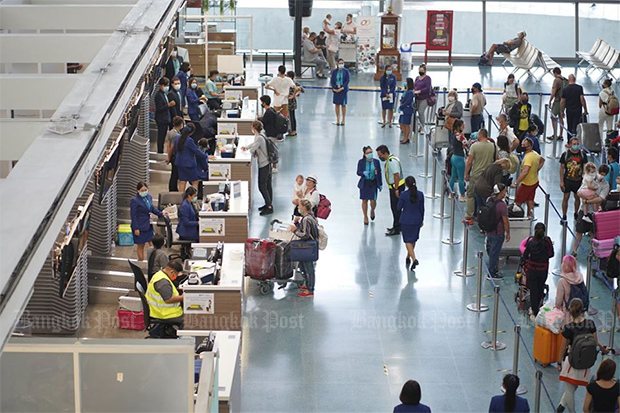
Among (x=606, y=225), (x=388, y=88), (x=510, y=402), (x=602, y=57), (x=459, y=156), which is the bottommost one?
(x=510, y=402)

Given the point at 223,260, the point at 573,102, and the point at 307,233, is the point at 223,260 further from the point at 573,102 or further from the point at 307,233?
the point at 573,102

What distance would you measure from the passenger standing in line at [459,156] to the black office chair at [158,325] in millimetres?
6862

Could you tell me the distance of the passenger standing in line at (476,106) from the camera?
18.9 meters

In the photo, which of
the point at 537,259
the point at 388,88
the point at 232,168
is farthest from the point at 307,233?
the point at 388,88

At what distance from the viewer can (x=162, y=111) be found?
1786cm

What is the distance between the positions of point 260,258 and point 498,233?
3270mm

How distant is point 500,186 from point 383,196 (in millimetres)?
3790

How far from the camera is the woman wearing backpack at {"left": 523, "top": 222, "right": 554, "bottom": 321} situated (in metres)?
11.6

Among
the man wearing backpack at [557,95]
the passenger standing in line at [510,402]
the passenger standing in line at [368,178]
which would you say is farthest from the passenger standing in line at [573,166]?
the passenger standing in line at [510,402]

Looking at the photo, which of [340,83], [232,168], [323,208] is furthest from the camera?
[340,83]

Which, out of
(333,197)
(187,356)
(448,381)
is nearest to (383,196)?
(333,197)

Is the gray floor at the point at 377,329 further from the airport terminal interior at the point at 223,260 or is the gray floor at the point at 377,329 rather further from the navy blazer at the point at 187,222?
the navy blazer at the point at 187,222

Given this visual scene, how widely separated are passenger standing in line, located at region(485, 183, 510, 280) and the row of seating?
1534cm

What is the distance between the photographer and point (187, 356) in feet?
21.7
